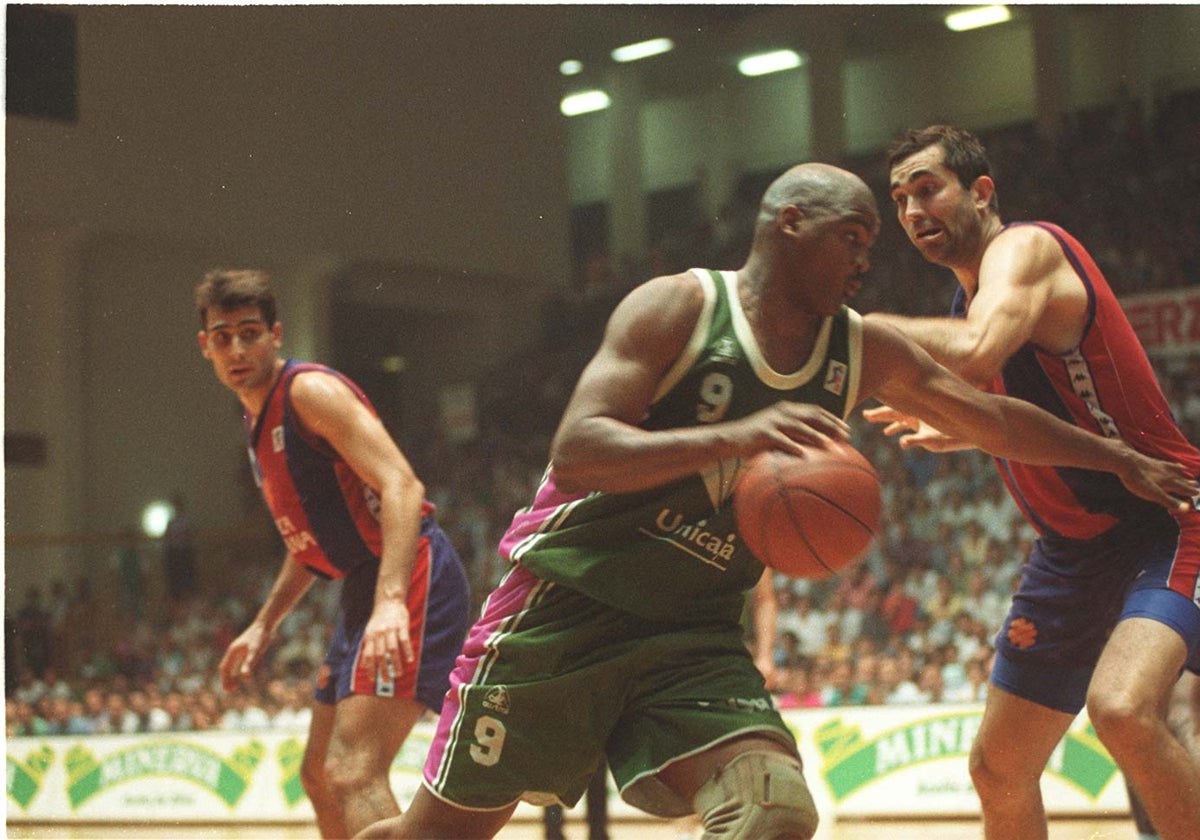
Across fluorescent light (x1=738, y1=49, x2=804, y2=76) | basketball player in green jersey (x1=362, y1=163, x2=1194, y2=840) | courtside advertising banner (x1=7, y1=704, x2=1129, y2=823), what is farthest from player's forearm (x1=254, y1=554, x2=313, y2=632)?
fluorescent light (x1=738, y1=49, x2=804, y2=76)

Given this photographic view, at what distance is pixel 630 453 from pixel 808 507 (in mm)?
345

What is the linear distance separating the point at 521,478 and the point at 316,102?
489 centimetres

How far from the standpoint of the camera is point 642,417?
2.56 m

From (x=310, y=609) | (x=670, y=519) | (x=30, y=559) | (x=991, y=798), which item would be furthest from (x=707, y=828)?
(x=30, y=559)

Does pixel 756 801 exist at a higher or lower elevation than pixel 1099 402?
lower

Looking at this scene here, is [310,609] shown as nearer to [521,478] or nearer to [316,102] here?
[521,478]

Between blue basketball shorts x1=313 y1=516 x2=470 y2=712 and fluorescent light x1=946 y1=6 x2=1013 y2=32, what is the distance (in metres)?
11.7

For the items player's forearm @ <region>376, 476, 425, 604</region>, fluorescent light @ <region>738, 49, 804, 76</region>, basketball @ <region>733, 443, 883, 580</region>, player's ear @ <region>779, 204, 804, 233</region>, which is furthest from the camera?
fluorescent light @ <region>738, 49, 804, 76</region>

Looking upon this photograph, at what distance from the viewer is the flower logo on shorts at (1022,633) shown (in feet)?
11.4

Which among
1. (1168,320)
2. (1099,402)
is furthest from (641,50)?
(1099,402)

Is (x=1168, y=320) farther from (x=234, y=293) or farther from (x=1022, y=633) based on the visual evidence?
(x=234, y=293)

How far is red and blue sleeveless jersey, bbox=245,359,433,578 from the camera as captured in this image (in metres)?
4.04

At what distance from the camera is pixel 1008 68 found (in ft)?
45.7

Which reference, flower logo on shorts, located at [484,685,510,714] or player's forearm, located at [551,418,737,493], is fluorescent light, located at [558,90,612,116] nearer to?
flower logo on shorts, located at [484,685,510,714]
